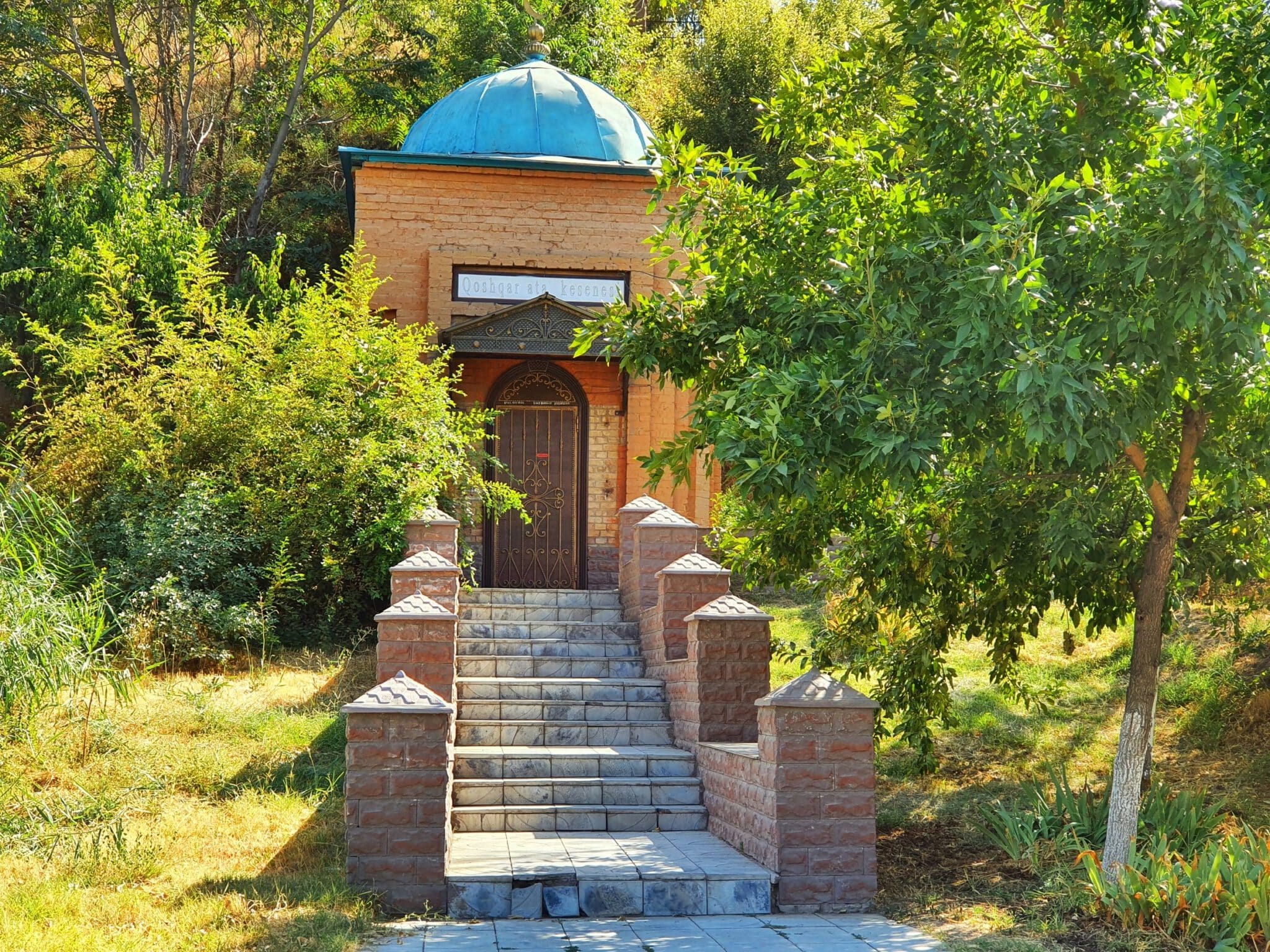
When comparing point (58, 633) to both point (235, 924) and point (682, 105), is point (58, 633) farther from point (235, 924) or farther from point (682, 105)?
point (682, 105)

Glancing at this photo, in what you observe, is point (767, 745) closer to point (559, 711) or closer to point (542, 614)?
point (559, 711)

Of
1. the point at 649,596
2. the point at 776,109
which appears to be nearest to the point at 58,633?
the point at 649,596

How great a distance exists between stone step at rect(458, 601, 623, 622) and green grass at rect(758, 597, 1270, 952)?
1.91 meters

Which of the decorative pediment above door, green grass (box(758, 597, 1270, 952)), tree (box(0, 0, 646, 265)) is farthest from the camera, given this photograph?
tree (box(0, 0, 646, 265))

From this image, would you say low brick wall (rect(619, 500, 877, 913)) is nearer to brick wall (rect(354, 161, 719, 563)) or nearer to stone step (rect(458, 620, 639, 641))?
stone step (rect(458, 620, 639, 641))

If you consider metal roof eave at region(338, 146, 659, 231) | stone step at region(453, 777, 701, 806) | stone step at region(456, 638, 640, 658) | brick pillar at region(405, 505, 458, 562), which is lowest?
stone step at region(453, 777, 701, 806)

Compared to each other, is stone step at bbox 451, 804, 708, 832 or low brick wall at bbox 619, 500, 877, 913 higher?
low brick wall at bbox 619, 500, 877, 913

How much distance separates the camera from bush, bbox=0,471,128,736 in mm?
7074

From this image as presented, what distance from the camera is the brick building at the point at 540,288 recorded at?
1373 centimetres

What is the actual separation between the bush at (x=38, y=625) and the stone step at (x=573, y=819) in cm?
258

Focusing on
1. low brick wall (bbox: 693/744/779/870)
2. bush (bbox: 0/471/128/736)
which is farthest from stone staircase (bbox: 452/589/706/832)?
bush (bbox: 0/471/128/736)

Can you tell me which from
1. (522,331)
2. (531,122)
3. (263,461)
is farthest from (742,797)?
(531,122)

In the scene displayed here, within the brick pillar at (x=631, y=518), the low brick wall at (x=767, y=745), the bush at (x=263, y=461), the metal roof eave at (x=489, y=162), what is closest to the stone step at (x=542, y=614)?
the brick pillar at (x=631, y=518)

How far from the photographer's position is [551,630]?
35.6 feet
